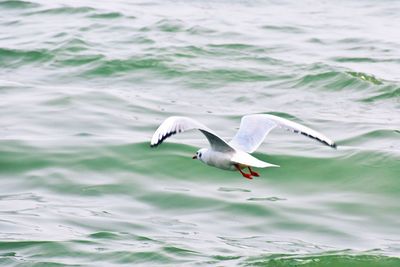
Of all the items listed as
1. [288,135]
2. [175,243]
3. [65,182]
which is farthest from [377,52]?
[175,243]

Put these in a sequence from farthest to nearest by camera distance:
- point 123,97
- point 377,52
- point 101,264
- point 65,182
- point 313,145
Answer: point 377,52, point 123,97, point 313,145, point 65,182, point 101,264

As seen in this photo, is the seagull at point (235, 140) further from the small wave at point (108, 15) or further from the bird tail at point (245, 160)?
the small wave at point (108, 15)

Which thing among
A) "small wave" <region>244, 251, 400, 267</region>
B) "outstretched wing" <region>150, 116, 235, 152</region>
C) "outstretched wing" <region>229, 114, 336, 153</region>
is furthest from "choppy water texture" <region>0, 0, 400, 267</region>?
"outstretched wing" <region>150, 116, 235, 152</region>

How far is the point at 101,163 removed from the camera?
1544 centimetres

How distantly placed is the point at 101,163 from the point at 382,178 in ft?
12.0

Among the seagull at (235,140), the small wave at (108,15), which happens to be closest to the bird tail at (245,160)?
the seagull at (235,140)

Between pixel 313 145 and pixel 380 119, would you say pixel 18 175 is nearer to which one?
pixel 313 145

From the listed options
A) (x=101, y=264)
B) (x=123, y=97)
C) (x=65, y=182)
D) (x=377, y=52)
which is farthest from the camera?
(x=377, y=52)

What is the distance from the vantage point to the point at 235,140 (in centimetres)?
1069

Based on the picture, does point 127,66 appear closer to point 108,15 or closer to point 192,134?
point 108,15

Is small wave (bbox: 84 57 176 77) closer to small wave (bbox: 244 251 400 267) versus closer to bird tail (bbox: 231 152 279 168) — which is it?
small wave (bbox: 244 251 400 267)

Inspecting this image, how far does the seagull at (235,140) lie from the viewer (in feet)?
32.0

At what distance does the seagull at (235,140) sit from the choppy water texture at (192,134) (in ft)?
5.45

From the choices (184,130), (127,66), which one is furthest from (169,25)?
(184,130)
